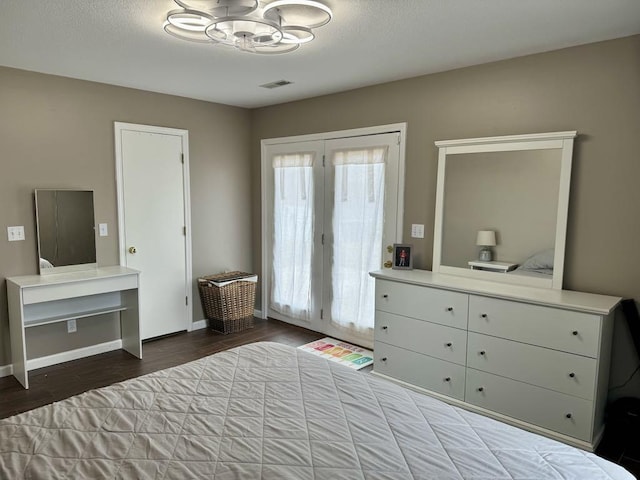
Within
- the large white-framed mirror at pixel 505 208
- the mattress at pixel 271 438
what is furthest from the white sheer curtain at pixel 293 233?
the mattress at pixel 271 438

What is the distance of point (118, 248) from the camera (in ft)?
13.8

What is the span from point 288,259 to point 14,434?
3.53 metres

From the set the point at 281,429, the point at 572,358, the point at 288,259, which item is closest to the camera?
the point at 281,429

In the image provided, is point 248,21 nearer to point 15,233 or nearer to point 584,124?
point 584,124

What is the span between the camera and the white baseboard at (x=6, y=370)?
3576mm

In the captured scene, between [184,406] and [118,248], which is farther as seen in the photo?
[118,248]

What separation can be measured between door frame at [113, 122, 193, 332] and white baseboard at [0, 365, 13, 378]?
3.98 feet

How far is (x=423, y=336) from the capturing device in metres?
3.24

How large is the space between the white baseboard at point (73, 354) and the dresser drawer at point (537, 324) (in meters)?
3.29

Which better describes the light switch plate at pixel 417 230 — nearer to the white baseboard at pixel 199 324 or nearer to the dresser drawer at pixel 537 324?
the dresser drawer at pixel 537 324

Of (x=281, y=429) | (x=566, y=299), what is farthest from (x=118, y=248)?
(x=566, y=299)

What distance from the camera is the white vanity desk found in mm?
3367

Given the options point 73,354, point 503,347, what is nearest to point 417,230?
point 503,347

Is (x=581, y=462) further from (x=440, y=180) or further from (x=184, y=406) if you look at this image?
(x=440, y=180)
